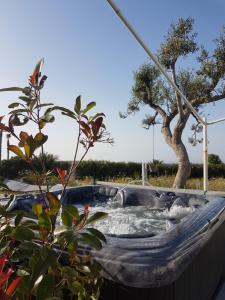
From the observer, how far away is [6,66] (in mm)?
2189

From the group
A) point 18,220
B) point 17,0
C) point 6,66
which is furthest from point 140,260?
point 17,0

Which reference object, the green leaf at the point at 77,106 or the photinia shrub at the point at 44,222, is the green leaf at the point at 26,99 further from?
the green leaf at the point at 77,106

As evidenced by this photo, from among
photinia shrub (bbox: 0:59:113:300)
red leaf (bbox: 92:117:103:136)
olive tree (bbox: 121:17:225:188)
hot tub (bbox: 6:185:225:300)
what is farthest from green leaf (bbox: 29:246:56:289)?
olive tree (bbox: 121:17:225:188)

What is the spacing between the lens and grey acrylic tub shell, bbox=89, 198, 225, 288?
1.43 meters

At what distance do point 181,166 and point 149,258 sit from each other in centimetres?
789

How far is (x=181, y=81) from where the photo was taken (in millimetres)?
9789

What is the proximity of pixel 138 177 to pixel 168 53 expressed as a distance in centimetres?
467

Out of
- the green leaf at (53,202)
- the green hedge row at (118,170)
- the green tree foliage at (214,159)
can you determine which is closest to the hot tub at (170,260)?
the green leaf at (53,202)

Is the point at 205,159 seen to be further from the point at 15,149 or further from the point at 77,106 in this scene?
the point at 15,149

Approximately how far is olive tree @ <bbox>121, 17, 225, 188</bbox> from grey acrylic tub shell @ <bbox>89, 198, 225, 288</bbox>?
23.6 feet

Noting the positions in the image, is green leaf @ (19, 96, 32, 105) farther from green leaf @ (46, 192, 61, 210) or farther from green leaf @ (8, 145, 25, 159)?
green leaf @ (46, 192, 61, 210)

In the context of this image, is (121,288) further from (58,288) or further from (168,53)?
(168,53)

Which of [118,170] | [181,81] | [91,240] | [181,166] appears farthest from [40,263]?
[118,170]

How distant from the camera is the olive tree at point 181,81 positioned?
28.6 ft
